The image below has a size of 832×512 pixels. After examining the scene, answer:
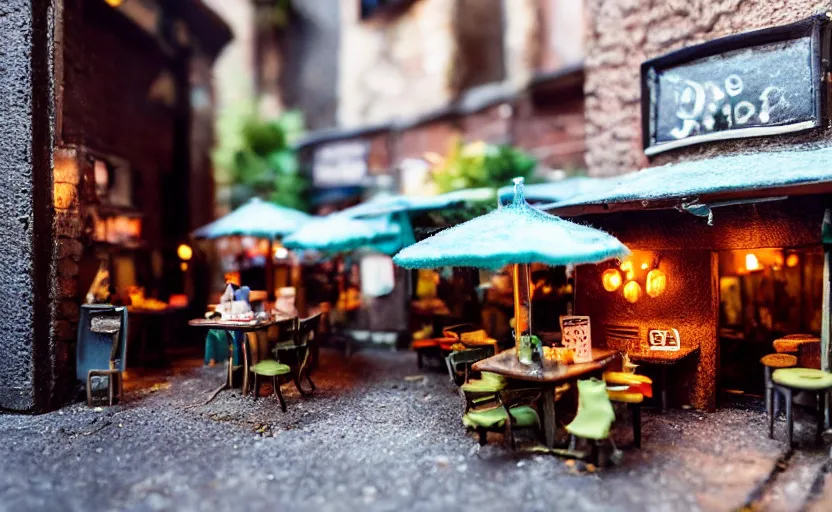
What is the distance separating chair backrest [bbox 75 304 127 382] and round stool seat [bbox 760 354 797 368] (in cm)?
937

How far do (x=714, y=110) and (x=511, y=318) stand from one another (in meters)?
4.98

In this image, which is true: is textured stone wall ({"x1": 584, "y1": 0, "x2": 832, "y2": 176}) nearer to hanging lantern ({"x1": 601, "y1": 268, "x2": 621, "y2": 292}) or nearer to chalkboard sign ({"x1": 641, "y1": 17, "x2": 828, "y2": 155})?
chalkboard sign ({"x1": 641, "y1": 17, "x2": 828, "y2": 155})

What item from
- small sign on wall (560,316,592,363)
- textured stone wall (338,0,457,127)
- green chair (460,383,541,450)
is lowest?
green chair (460,383,541,450)

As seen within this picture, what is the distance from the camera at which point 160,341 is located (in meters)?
11.9

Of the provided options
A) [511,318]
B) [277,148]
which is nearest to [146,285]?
[277,148]

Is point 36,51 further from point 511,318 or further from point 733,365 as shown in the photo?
point 733,365

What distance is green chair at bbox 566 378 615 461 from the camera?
5938 mm

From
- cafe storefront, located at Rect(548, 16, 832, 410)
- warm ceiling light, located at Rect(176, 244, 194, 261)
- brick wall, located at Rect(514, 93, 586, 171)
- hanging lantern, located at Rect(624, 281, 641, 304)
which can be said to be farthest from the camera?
brick wall, located at Rect(514, 93, 586, 171)

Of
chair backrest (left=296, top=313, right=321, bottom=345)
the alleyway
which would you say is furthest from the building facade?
chair backrest (left=296, top=313, right=321, bottom=345)

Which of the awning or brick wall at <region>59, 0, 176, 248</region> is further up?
brick wall at <region>59, 0, 176, 248</region>

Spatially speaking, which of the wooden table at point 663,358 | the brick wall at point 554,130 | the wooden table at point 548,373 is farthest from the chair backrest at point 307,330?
the brick wall at point 554,130

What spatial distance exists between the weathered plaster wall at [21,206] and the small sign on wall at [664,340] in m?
9.10

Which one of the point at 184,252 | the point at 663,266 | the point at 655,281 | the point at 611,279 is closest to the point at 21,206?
the point at 184,252

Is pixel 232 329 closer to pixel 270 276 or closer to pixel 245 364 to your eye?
pixel 245 364
